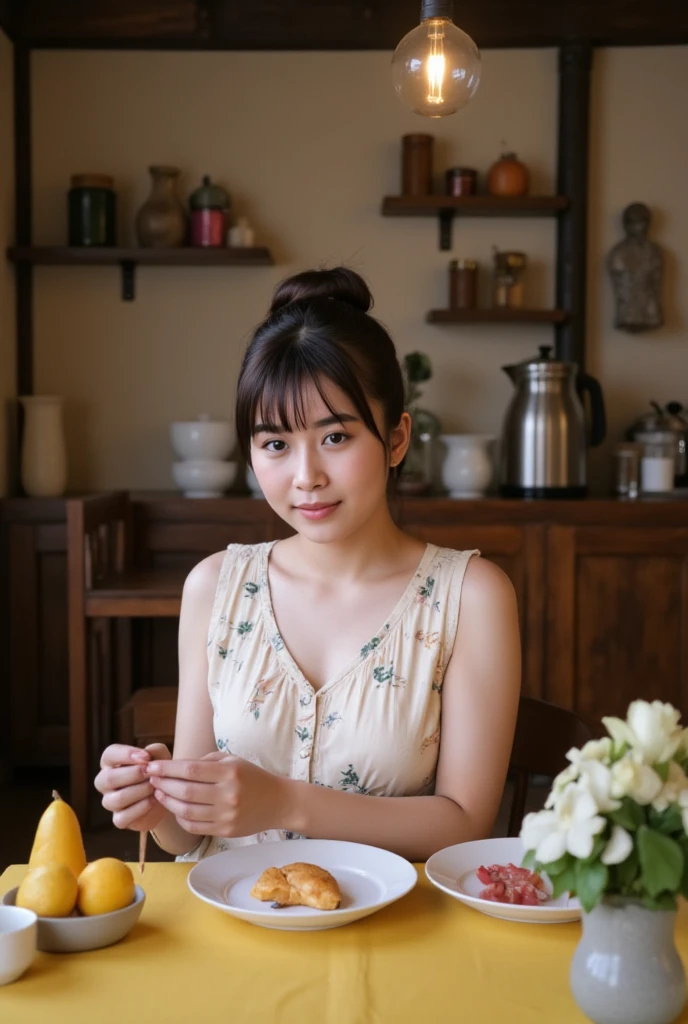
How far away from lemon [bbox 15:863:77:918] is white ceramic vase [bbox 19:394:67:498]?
291 cm


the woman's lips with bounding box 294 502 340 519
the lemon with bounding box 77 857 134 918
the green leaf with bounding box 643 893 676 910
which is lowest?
the lemon with bounding box 77 857 134 918

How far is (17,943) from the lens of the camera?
94 centimetres

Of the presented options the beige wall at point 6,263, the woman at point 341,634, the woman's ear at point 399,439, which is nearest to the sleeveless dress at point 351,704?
the woman at point 341,634

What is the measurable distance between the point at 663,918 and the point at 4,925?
21.6 inches

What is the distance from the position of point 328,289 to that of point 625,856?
0.99 meters

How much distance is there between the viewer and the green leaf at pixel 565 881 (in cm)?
83

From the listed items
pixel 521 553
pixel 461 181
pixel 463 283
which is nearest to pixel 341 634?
pixel 521 553

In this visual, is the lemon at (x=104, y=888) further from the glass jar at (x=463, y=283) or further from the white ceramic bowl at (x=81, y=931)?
the glass jar at (x=463, y=283)

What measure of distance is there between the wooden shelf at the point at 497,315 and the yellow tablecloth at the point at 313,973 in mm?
3024

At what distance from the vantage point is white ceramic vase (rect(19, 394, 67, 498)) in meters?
3.84

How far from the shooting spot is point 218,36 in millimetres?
3912

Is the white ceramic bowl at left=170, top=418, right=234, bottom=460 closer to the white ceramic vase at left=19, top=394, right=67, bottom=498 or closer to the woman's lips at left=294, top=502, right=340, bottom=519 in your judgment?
the white ceramic vase at left=19, top=394, right=67, bottom=498

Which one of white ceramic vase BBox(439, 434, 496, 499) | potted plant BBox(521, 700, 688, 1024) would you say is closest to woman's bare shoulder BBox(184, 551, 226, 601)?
potted plant BBox(521, 700, 688, 1024)

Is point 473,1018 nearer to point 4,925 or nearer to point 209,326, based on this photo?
point 4,925
